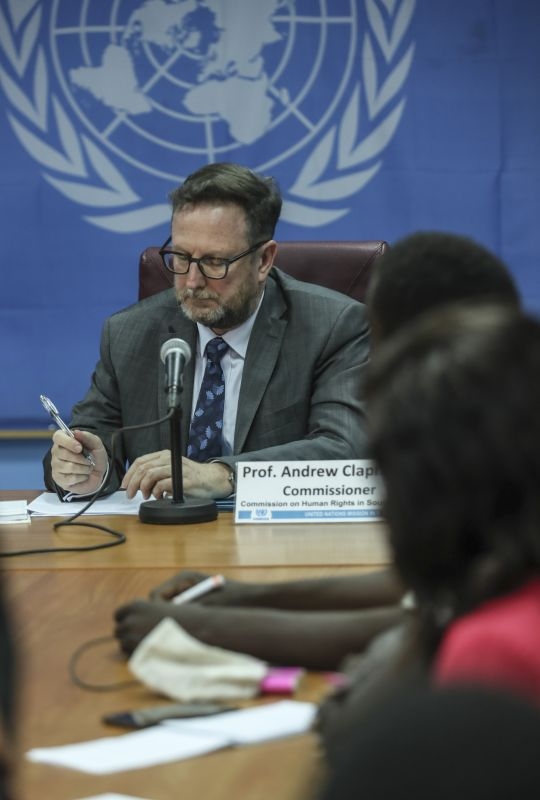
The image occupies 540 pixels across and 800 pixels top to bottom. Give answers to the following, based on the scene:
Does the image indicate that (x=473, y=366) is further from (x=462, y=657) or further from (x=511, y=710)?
(x=511, y=710)

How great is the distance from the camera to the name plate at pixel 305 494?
2.31m

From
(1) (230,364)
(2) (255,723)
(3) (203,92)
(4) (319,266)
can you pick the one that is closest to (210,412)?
(1) (230,364)

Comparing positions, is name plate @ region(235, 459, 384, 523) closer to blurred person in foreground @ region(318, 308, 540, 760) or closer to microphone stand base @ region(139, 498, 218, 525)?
microphone stand base @ region(139, 498, 218, 525)

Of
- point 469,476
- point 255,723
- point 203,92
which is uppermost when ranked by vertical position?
point 203,92

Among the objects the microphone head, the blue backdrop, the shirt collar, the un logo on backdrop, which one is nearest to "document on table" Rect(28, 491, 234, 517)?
the microphone head

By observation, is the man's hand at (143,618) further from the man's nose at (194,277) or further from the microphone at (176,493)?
the man's nose at (194,277)

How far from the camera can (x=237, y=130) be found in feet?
12.8

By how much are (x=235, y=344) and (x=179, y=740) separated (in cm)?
191

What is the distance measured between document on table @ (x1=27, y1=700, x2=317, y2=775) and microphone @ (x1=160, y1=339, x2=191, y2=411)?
1.06 meters

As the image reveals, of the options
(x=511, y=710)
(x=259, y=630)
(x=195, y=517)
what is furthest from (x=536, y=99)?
(x=511, y=710)

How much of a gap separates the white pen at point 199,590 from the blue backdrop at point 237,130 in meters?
2.47

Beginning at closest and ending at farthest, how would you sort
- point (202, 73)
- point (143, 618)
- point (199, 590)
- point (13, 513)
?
point (143, 618) < point (199, 590) < point (13, 513) < point (202, 73)

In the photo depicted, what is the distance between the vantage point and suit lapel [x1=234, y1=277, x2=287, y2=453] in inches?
114

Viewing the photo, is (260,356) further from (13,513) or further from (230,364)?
(13,513)
